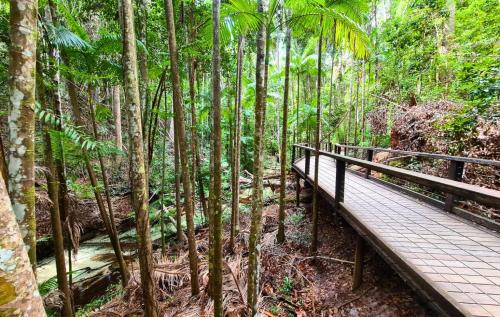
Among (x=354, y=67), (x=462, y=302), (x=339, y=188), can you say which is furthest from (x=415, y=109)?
(x=354, y=67)

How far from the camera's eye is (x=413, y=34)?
392 inches

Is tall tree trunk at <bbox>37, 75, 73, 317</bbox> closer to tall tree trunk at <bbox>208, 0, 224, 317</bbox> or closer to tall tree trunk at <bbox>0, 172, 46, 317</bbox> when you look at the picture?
tall tree trunk at <bbox>208, 0, 224, 317</bbox>

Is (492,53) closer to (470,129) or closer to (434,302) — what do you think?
(470,129)

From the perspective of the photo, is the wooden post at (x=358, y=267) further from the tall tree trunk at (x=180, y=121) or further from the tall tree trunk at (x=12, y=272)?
the tall tree trunk at (x=12, y=272)

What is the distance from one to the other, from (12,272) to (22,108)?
1.15 m

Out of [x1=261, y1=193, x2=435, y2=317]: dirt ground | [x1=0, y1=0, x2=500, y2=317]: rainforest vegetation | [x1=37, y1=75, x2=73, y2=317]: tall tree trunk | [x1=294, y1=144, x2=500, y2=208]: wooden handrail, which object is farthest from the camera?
[x1=261, y1=193, x2=435, y2=317]: dirt ground

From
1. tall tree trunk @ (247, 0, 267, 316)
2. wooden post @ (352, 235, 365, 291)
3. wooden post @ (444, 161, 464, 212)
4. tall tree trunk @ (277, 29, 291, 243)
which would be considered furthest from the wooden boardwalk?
tall tree trunk @ (247, 0, 267, 316)

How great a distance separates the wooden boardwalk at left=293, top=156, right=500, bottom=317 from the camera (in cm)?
238

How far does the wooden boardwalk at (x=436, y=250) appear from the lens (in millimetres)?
2379

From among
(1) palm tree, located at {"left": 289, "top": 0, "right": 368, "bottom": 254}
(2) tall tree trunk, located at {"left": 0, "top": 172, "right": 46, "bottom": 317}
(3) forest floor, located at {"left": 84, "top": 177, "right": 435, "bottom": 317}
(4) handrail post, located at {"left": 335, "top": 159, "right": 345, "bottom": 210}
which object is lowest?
(3) forest floor, located at {"left": 84, "top": 177, "right": 435, "bottom": 317}

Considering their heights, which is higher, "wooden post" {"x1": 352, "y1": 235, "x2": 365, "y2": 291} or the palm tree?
the palm tree

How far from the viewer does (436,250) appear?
3281 millimetres

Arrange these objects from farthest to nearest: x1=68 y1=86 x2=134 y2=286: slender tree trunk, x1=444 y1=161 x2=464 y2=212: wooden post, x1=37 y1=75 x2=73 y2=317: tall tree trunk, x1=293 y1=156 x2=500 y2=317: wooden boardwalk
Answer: x1=444 y1=161 x2=464 y2=212: wooden post → x1=68 y1=86 x2=134 y2=286: slender tree trunk → x1=37 y1=75 x2=73 y2=317: tall tree trunk → x1=293 y1=156 x2=500 y2=317: wooden boardwalk

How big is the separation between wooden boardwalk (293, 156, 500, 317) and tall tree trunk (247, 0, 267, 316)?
1.72 metres
